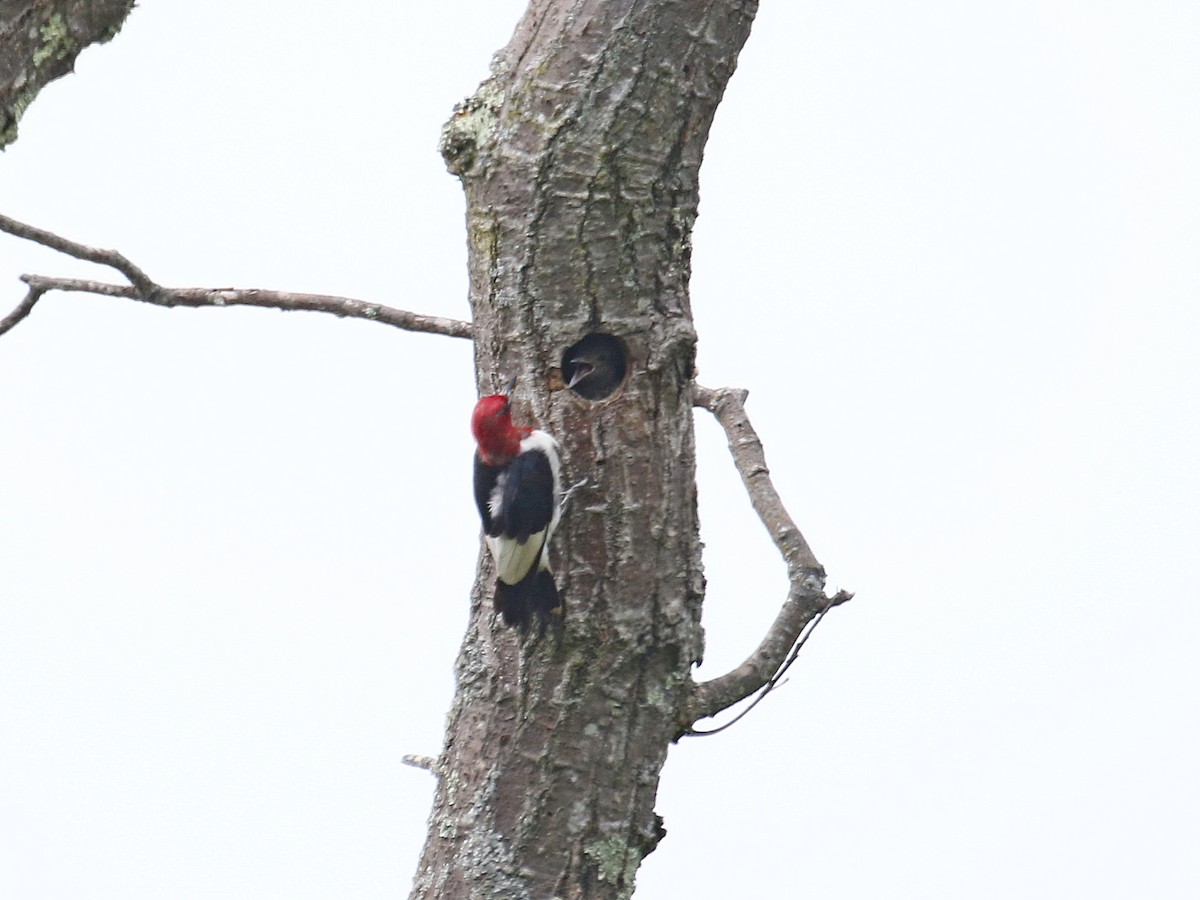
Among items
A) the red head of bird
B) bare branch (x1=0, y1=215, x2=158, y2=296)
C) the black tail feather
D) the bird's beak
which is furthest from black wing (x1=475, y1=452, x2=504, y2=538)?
bare branch (x1=0, y1=215, x2=158, y2=296)

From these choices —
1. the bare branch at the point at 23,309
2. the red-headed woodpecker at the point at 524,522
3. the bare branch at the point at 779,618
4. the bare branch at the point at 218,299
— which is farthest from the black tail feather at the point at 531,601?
the bare branch at the point at 23,309

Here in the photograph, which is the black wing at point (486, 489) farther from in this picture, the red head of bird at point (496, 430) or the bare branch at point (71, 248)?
the bare branch at point (71, 248)

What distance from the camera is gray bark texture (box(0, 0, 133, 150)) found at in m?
2.01

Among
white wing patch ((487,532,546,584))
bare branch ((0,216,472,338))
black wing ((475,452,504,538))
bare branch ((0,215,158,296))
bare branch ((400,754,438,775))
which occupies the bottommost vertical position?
bare branch ((400,754,438,775))

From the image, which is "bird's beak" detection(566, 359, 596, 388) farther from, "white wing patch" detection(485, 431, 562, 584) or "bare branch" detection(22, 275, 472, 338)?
"bare branch" detection(22, 275, 472, 338)

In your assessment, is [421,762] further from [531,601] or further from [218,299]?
[218,299]

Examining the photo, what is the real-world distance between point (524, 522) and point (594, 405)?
0.29 meters

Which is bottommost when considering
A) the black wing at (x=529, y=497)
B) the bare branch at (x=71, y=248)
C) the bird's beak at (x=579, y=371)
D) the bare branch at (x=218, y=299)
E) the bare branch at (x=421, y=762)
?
the bare branch at (x=421, y=762)

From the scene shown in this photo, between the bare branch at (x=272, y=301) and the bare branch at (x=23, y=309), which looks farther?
the bare branch at (x=272, y=301)

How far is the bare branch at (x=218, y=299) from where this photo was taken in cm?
325

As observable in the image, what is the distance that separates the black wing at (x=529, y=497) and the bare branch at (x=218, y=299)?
0.55 meters

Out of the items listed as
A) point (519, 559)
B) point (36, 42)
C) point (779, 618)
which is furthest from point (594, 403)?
point (36, 42)

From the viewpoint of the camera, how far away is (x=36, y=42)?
2.02 meters

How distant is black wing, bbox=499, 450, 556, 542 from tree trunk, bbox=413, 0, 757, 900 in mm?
49
